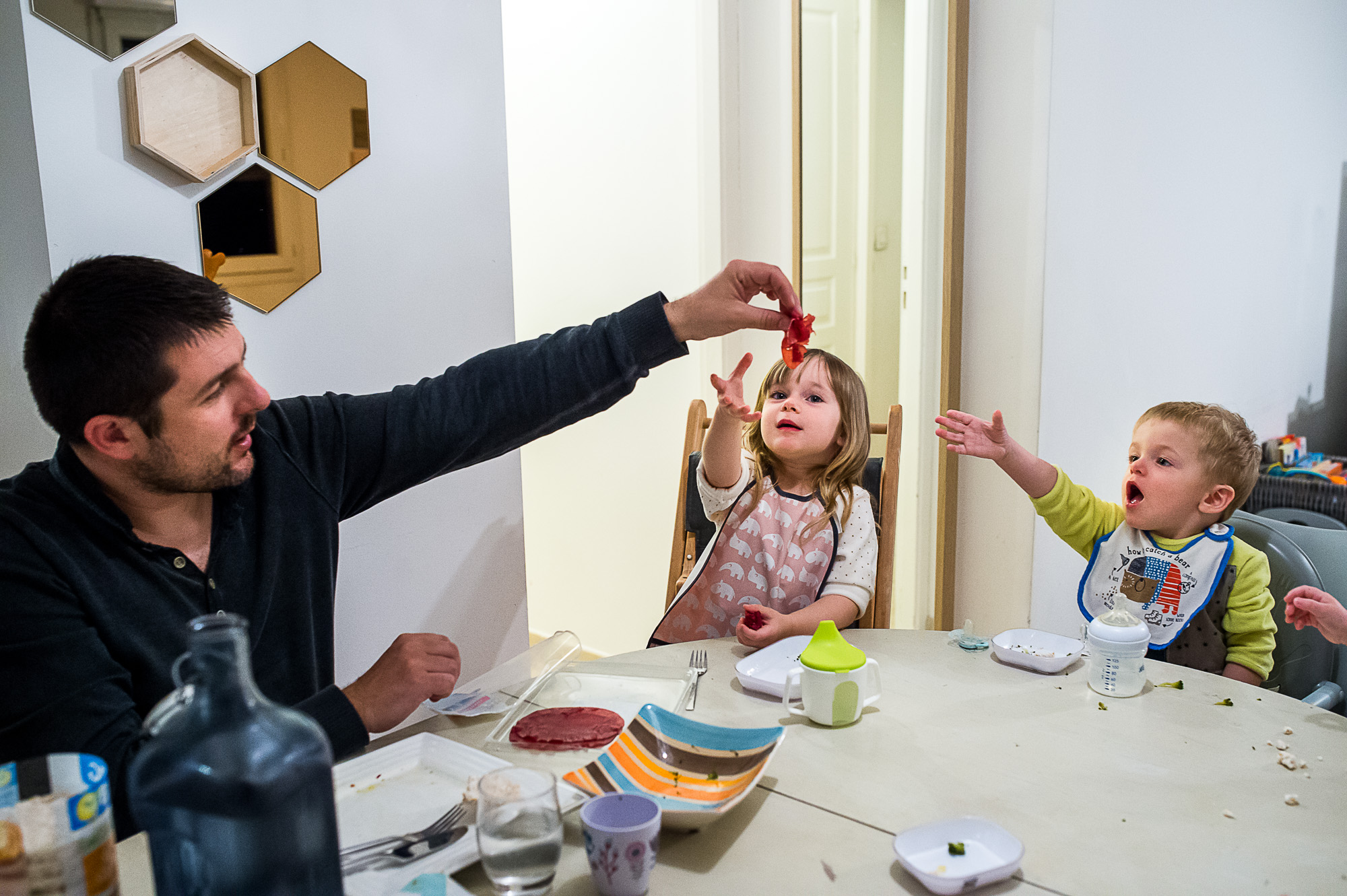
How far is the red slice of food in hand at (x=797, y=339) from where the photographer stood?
1.49 m

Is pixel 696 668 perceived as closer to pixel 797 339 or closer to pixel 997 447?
pixel 797 339

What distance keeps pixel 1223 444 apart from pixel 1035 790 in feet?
3.19

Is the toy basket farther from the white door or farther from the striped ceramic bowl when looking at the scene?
the striped ceramic bowl

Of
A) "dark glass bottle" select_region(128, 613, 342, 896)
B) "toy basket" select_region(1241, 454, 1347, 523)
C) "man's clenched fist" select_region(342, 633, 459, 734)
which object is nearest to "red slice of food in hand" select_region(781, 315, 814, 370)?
"man's clenched fist" select_region(342, 633, 459, 734)

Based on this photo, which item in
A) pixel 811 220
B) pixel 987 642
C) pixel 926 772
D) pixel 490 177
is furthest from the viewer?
pixel 811 220

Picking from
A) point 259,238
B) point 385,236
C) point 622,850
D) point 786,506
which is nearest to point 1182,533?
point 786,506

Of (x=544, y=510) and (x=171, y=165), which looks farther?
(x=544, y=510)

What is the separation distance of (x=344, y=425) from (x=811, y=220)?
5.84 feet

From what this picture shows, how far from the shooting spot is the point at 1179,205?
3.04 metres

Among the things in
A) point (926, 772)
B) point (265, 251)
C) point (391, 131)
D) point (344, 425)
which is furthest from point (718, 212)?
point (926, 772)

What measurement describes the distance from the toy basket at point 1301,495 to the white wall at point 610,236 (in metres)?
2.06

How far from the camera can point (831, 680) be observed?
1155 millimetres

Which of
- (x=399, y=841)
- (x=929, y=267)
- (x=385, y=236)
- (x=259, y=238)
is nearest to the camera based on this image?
(x=399, y=841)

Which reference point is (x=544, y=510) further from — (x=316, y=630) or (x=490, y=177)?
(x=316, y=630)
